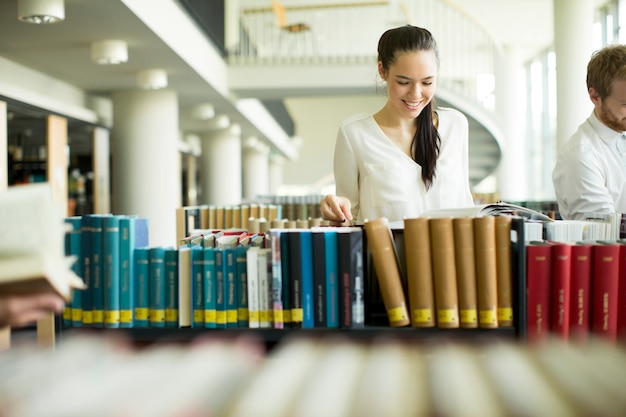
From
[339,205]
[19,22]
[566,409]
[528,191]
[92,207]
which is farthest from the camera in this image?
[528,191]

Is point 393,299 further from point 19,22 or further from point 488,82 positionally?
point 488,82

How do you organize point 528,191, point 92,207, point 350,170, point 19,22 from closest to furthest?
point 350,170 < point 19,22 < point 92,207 < point 528,191

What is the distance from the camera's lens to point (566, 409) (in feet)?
2.00

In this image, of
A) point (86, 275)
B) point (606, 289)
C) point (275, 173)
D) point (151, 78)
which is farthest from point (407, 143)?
point (275, 173)

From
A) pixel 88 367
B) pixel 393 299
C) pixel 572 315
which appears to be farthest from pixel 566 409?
pixel 572 315

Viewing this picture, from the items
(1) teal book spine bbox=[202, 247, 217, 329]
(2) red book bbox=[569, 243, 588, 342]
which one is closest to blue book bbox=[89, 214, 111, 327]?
(1) teal book spine bbox=[202, 247, 217, 329]

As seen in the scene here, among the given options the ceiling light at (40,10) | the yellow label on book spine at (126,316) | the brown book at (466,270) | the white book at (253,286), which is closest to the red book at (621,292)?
the brown book at (466,270)

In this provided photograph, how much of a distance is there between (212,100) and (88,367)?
968cm

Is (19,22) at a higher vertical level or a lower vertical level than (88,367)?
higher

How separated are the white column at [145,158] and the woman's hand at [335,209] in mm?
6720

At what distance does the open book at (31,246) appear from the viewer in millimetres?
874

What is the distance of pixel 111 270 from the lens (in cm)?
201

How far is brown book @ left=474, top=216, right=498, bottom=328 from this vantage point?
183 cm

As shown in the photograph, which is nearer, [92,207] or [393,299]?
[393,299]
